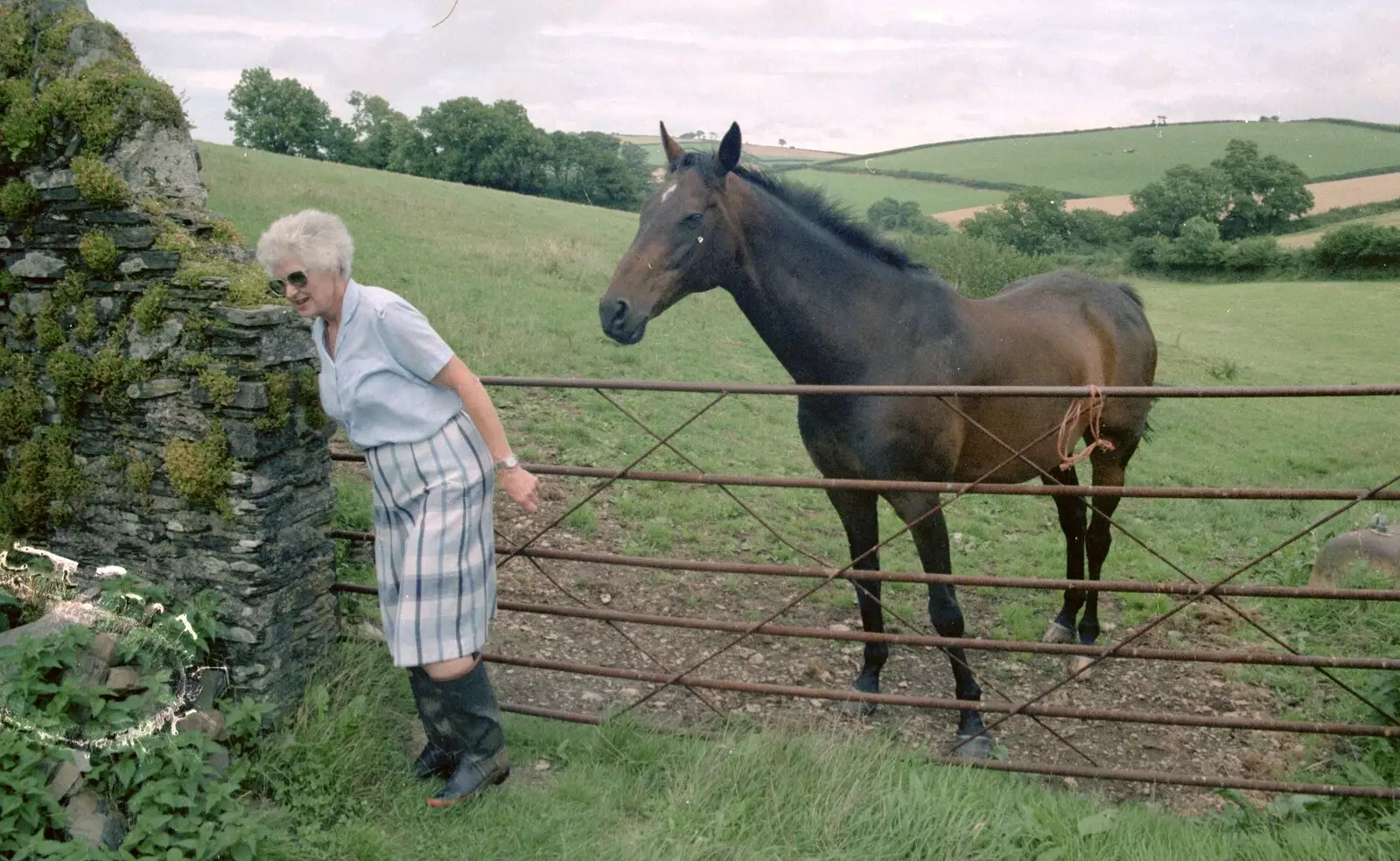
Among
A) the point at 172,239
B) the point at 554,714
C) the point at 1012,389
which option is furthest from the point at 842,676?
the point at 172,239

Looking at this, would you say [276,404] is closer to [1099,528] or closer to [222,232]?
[222,232]

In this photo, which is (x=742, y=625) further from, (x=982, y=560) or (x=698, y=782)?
(x=982, y=560)

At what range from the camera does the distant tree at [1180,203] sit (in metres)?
27.1

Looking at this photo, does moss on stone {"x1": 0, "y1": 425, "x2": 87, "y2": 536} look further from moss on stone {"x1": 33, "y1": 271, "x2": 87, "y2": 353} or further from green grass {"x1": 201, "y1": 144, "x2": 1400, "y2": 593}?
green grass {"x1": 201, "y1": 144, "x2": 1400, "y2": 593}

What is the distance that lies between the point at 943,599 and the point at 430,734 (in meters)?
2.55

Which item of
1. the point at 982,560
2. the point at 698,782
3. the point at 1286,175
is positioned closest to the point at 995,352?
the point at 698,782

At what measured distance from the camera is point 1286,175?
27.5 m

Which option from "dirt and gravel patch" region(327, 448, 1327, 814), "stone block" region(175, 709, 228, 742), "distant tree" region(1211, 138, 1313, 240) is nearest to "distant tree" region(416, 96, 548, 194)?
"distant tree" region(1211, 138, 1313, 240)

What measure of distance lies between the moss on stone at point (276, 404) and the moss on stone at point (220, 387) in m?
0.13

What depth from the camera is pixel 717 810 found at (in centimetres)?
329

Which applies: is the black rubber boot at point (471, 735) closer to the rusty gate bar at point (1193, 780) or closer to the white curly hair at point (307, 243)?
the white curly hair at point (307, 243)

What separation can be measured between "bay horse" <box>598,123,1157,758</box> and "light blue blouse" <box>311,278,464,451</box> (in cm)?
114

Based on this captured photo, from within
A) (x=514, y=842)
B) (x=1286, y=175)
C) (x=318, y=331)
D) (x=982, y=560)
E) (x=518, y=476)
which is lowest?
(x=982, y=560)

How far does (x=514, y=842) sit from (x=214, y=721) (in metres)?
1.33
